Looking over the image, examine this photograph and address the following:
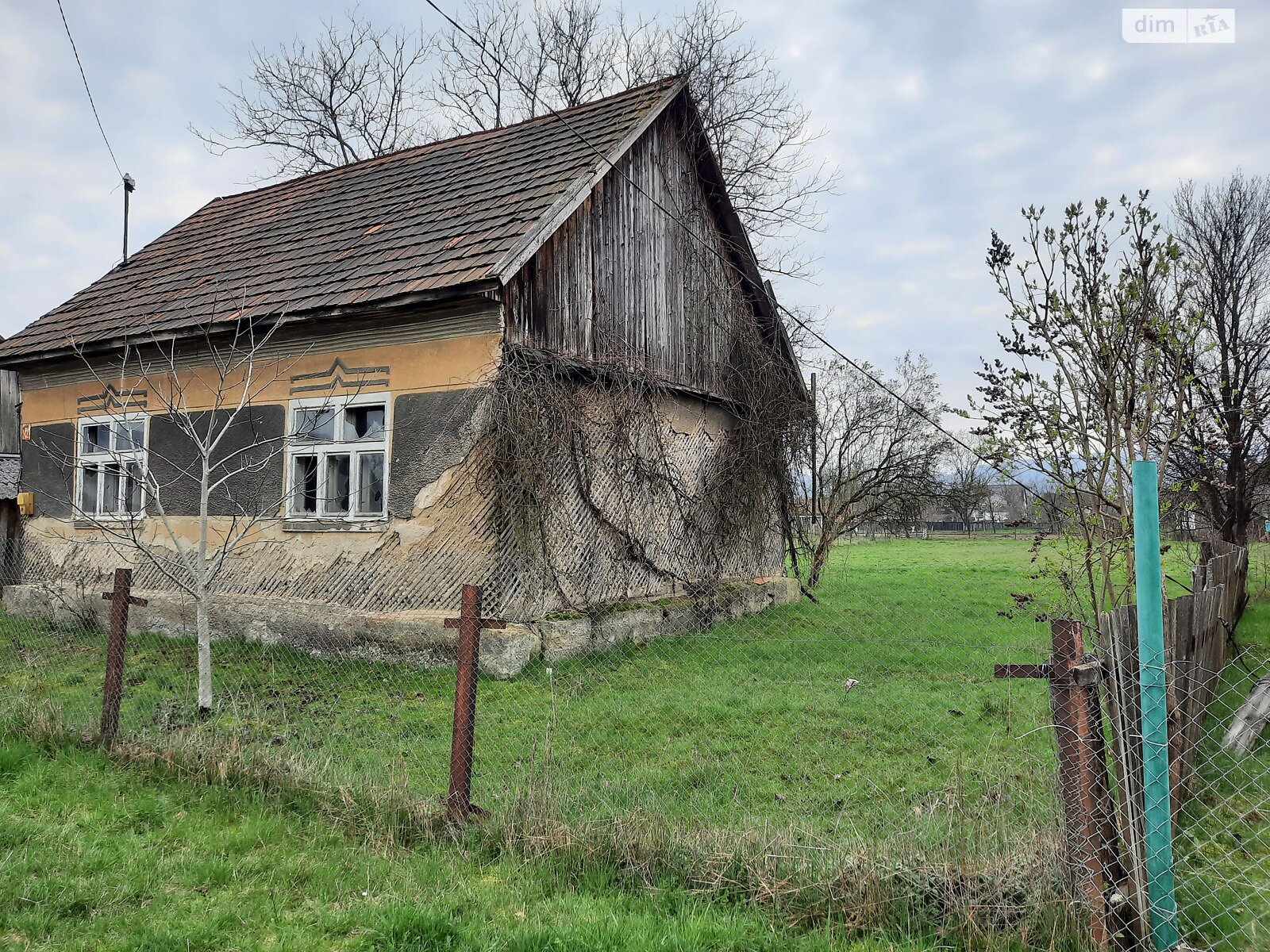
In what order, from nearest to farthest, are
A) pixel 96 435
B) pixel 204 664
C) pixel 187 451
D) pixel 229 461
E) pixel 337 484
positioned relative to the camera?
pixel 204 664
pixel 337 484
pixel 229 461
pixel 187 451
pixel 96 435

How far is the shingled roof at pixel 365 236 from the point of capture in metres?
9.79

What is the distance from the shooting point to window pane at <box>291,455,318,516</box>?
10320 mm

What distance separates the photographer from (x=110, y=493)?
12.7 metres

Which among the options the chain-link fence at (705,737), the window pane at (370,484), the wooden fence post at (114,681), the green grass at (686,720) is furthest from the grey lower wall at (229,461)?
the wooden fence post at (114,681)

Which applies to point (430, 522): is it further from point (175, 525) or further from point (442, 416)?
point (175, 525)

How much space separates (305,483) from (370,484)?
1.15m

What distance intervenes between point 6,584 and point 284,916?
1302 centimetres

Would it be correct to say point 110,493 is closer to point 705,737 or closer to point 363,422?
point 363,422

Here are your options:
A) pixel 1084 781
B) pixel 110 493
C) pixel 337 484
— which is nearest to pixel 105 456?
pixel 110 493

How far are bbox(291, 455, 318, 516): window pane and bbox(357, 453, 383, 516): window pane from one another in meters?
0.75

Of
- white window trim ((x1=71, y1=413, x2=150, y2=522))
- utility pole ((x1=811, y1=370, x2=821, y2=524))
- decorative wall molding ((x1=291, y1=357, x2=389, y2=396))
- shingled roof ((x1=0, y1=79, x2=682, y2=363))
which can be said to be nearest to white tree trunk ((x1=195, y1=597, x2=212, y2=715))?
decorative wall molding ((x1=291, y1=357, x2=389, y2=396))

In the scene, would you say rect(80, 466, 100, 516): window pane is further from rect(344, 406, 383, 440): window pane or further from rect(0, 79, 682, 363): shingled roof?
rect(344, 406, 383, 440): window pane

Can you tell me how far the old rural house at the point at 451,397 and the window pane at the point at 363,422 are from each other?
1.3 inches

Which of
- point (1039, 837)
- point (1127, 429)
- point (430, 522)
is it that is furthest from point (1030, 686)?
point (430, 522)
